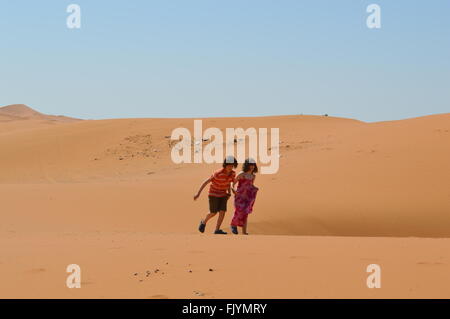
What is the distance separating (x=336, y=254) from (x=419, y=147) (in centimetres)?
1247

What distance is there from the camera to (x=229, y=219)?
1318 centimetres

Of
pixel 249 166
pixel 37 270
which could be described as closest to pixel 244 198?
pixel 249 166

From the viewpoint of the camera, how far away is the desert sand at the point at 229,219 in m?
5.23

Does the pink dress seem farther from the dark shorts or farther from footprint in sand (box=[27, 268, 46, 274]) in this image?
footprint in sand (box=[27, 268, 46, 274])

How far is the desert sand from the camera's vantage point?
Result: 5.23m

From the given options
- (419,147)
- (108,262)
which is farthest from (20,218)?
(419,147)

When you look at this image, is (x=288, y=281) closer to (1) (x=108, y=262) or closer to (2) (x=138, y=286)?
(2) (x=138, y=286)

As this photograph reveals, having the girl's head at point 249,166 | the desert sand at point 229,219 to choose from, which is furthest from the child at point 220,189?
the desert sand at point 229,219

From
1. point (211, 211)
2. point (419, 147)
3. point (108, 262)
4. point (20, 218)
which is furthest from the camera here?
point (419, 147)

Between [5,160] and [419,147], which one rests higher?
[5,160]

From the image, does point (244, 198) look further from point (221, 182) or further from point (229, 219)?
point (229, 219)

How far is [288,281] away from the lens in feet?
17.1

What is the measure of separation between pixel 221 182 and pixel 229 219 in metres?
2.67
